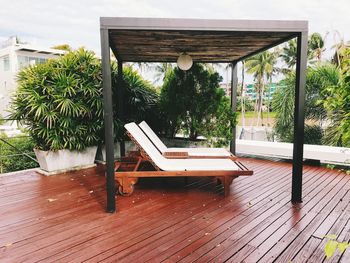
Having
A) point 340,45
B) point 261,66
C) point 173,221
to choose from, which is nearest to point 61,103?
point 173,221

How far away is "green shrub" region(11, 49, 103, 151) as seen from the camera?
17.7ft

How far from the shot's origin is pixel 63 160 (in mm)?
5781

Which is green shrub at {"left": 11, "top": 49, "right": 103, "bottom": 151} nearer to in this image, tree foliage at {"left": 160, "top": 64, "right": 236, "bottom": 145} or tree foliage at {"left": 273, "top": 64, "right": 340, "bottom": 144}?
tree foliage at {"left": 160, "top": 64, "right": 236, "bottom": 145}

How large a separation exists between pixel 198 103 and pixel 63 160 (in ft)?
11.0

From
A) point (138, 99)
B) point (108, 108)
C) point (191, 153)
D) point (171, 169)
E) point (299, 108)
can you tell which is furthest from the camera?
point (138, 99)

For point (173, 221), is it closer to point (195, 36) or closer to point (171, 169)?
point (171, 169)

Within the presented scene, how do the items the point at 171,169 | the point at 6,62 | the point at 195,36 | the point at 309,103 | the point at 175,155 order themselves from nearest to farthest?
the point at 195,36 → the point at 171,169 → the point at 175,155 → the point at 309,103 → the point at 6,62

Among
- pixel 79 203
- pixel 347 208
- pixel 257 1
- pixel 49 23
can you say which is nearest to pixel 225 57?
pixel 347 208

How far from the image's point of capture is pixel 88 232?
3.06 meters

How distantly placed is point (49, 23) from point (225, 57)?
1660 inches

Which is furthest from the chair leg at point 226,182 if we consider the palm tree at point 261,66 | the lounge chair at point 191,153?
the palm tree at point 261,66

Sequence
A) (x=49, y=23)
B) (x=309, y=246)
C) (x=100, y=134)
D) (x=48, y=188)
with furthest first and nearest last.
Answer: (x=49, y=23)
(x=100, y=134)
(x=48, y=188)
(x=309, y=246)

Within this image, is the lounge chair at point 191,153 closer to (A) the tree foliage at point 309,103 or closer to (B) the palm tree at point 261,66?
(A) the tree foliage at point 309,103

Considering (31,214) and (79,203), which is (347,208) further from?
(31,214)
